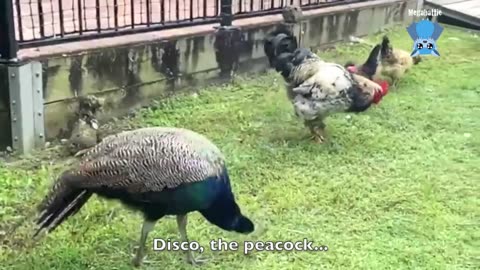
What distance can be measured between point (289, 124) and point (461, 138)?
120 centimetres

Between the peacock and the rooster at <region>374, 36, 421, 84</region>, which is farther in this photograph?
the rooster at <region>374, 36, 421, 84</region>

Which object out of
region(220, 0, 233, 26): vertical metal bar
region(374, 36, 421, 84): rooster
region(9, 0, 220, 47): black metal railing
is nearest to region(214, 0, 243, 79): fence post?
region(220, 0, 233, 26): vertical metal bar

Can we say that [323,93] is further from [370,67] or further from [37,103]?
[37,103]

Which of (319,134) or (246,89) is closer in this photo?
(319,134)

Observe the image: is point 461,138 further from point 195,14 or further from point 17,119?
point 17,119

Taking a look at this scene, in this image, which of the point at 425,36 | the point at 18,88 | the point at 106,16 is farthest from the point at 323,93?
the point at 425,36

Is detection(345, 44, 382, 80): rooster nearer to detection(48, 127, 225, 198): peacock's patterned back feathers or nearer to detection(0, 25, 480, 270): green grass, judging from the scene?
detection(0, 25, 480, 270): green grass

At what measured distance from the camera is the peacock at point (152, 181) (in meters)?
2.95

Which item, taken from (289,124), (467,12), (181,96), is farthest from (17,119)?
(467,12)

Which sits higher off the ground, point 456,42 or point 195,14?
point 195,14

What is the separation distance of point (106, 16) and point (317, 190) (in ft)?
8.51

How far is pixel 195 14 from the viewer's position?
6109 mm

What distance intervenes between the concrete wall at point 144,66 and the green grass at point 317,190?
0.15 m

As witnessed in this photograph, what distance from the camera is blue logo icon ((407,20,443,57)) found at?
7.32m
